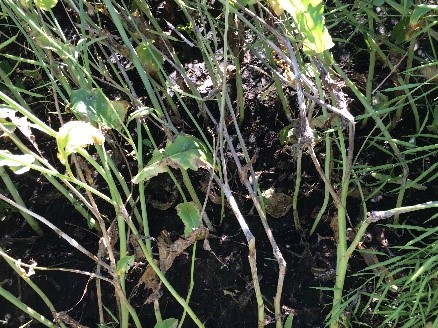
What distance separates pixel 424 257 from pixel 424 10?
447 mm

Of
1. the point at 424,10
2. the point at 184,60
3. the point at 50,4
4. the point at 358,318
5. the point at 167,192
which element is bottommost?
the point at 358,318

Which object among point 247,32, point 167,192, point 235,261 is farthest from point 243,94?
point 235,261

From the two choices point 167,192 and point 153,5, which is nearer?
point 167,192

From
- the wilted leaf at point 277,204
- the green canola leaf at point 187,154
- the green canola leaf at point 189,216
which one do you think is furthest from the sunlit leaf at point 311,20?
the wilted leaf at point 277,204

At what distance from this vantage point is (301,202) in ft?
4.10

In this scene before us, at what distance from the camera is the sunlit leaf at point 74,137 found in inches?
32.5

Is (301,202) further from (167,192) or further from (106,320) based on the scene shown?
(106,320)

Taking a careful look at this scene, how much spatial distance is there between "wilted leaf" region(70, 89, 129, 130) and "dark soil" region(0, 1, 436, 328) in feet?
1.07

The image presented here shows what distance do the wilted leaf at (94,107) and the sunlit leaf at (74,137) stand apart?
0.11 meters

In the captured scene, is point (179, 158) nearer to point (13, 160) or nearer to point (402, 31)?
point (13, 160)

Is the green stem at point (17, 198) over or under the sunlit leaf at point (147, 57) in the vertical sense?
under

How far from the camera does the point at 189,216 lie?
105cm

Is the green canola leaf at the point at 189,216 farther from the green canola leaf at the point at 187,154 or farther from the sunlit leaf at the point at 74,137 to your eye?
the sunlit leaf at the point at 74,137

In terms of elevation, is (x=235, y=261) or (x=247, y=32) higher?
(x=247, y=32)
